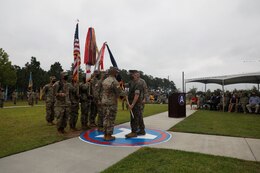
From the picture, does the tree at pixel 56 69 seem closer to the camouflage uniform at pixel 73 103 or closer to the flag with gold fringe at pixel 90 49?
the flag with gold fringe at pixel 90 49

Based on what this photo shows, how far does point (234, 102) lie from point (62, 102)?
14161 millimetres

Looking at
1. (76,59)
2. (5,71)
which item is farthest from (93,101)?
(5,71)

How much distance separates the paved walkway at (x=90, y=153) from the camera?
336 cm

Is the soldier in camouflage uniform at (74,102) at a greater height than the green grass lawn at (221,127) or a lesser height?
greater

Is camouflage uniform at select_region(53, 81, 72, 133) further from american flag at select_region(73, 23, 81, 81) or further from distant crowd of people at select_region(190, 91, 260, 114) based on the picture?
distant crowd of people at select_region(190, 91, 260, 114)

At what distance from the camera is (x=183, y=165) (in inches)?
134

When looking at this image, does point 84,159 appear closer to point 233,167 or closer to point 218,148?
point 233,167

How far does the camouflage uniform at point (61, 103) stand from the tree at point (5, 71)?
115 ft

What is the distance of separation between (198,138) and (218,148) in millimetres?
994

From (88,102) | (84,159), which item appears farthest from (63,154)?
(88,102)

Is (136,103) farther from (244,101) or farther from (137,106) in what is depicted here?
(244,101)

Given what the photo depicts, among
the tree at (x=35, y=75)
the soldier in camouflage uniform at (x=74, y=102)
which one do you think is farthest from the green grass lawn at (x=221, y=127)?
the tree at (x=35, y=75)

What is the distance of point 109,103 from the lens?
17.4 feet

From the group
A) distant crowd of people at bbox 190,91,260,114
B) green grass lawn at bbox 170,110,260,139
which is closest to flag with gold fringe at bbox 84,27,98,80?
green grass lawn at bbox 170,110,260,139
